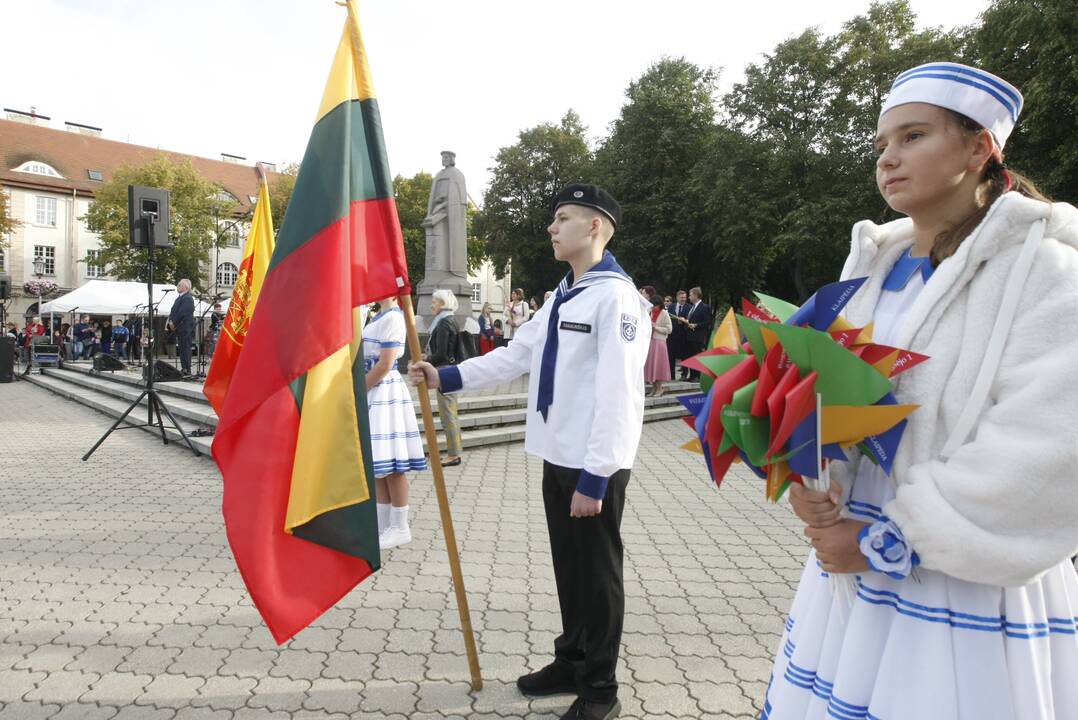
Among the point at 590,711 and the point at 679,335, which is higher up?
the point at 679,335

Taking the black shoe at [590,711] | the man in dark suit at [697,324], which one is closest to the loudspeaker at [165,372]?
the man in dark suit at [697,324]

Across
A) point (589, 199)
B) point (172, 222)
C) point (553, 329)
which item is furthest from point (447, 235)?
point (172, 222)

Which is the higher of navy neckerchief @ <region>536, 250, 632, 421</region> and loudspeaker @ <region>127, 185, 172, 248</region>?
loudspeaker @ <region>127, 185, 172, 248</region>

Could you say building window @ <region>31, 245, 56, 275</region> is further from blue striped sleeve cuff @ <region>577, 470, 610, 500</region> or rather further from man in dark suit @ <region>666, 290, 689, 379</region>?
blue striped sleeve cuff @ <region>577, 470, 610, 500</region>

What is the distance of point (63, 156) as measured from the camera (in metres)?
54.2

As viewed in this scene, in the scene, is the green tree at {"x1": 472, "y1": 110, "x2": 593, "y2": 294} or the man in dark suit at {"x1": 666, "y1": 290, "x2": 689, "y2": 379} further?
the green tree at {"x1": 472, "y1": 110, "x2": 593, "y2": 294}

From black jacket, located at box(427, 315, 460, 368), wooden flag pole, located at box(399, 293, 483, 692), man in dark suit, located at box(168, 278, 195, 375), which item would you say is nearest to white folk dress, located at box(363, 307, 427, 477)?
black jacket, located at box(427, 315, 460, 368)

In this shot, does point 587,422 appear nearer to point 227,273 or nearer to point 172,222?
point 172,222

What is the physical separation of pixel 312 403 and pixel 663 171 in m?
33.4

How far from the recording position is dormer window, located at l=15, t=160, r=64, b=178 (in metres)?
50.9

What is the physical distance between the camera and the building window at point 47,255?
5041 centimetres

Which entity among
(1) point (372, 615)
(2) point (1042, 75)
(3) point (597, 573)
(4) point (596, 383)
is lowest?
(1) point (372, 615)

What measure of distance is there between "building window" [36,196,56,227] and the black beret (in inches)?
2387

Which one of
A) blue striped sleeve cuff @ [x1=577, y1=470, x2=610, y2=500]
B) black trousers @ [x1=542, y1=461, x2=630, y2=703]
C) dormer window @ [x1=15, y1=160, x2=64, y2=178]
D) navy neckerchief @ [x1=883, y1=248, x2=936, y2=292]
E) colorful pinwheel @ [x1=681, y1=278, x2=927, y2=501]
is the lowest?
black trousers @ [x1=542, y1=461, x2=630, y2=703]
